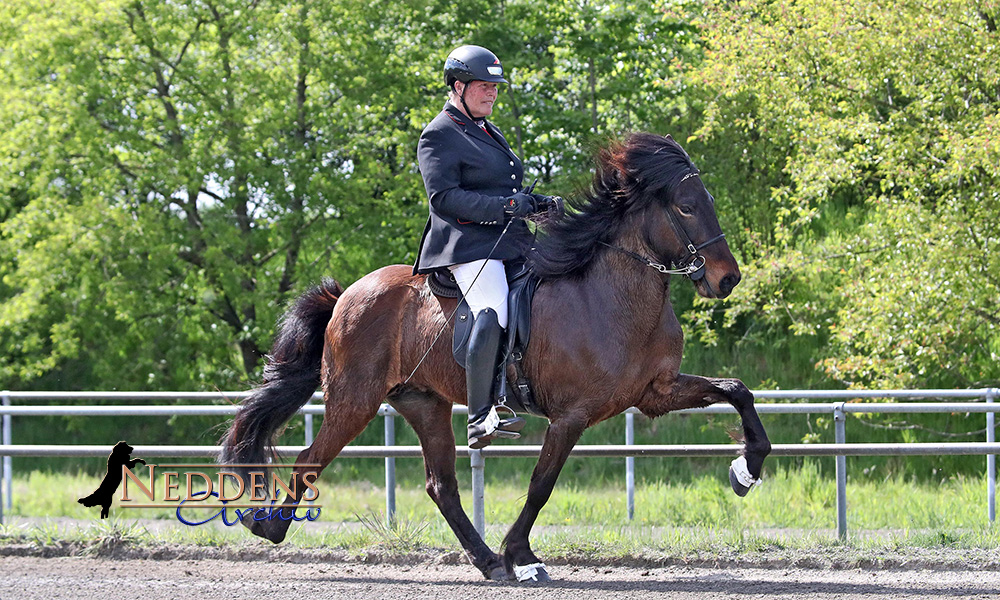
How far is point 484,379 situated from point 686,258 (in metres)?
1.21

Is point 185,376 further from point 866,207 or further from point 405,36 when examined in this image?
point 866,207

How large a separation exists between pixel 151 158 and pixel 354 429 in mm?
9881

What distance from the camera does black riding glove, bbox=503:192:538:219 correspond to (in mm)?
5703

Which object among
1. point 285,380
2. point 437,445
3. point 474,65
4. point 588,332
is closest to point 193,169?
point 285,380

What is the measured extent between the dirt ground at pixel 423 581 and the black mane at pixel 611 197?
169cm

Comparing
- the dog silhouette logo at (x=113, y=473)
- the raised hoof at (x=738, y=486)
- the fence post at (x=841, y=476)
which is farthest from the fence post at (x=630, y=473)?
the dog silhouette logo at (x=113, y=473)

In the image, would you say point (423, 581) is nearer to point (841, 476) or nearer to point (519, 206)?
point (519, 206)

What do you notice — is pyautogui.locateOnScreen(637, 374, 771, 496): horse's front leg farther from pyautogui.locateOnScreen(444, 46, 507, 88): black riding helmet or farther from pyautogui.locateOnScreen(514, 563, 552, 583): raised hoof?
pyautogui.locateOnScreen(444, 46, 507, 88): black riding helmet

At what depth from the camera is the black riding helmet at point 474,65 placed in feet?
19.0

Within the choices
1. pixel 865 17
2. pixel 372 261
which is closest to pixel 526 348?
pixel 865 17

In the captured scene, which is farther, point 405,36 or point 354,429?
point 405,36

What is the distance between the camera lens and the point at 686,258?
5.50 metres

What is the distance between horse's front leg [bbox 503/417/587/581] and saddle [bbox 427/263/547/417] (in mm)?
235

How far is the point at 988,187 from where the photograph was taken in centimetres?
1075
